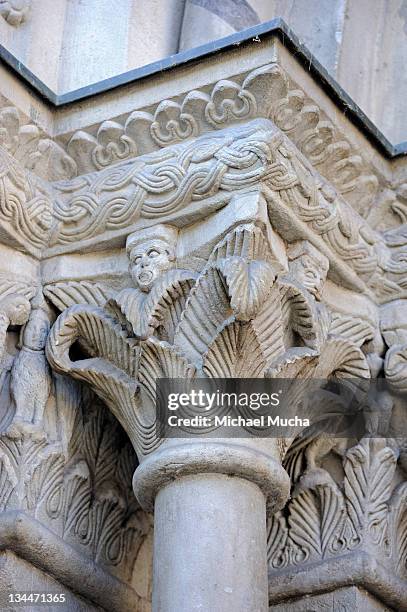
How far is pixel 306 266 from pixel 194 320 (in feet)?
1.25

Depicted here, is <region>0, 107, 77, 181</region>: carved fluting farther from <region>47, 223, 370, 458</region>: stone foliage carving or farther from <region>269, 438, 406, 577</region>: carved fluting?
<region>269, 438, 406, 577</region>: carved fluting

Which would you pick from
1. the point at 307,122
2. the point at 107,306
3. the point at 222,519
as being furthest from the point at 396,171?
the point at 222,519

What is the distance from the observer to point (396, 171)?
4.13 m

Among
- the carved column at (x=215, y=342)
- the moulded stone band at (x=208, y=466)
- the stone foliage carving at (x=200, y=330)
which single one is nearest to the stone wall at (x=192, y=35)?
the carved column at (x=215, y=342)

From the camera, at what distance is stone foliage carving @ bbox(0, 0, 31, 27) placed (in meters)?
4.22

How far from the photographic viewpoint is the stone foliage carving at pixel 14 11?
Result: 4219mm

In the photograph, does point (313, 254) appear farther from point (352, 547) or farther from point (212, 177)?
point (352, 547)

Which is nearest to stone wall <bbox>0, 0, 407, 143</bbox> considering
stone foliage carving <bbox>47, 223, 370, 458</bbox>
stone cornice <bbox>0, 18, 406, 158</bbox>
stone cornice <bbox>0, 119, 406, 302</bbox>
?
stone cornice <bbox>0, 18, 406, 158</bbox>

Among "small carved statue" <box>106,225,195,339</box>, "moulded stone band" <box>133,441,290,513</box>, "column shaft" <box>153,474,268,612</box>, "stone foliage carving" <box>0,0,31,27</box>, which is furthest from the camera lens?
"stone foliage carving" <box>0,0,31,27</box>

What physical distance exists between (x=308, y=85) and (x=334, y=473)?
1027 mm

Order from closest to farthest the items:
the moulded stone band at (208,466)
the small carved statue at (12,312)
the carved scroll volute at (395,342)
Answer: the moulded stone band at (208,466), the small carved statue at (12,312), the carved scroll volute at (395,342)

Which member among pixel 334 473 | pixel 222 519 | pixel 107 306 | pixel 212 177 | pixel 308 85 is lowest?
pixel 222 519

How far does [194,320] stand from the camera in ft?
11.9

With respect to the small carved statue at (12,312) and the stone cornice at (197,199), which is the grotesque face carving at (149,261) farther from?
the small carved statue at (12,312)
